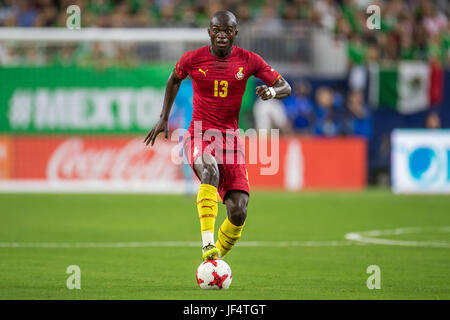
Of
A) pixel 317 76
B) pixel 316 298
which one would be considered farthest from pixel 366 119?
pixel 316 298

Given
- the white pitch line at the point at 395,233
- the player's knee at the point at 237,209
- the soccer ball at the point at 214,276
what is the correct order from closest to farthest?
1. the soccer ball at the point at 214,276
2. the player's knee at the point at 237,209
3. the white pitch line at the point at 395,233

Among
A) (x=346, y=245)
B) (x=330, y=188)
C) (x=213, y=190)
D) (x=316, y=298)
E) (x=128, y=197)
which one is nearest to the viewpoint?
(x=316, y=298)

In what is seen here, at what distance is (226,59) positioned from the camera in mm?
8977

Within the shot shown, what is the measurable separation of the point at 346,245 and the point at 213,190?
406 centimetres

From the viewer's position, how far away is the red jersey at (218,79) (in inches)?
353

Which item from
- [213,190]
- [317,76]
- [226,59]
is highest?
[317,76]

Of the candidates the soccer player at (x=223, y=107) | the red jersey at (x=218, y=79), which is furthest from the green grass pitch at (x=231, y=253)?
the red jersey at (x=218, y=79)

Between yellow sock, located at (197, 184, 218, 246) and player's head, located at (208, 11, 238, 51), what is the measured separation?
136 cm

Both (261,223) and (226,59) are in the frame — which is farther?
(261,223)

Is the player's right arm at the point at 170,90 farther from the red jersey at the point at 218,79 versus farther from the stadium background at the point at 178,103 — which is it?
the stadium background at the point at 178,103

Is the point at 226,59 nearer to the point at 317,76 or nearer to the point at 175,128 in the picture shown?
the point at 175,128

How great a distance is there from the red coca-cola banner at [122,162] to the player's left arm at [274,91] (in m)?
12.6

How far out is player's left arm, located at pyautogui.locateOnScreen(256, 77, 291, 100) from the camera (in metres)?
8.64

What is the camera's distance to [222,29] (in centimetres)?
866
